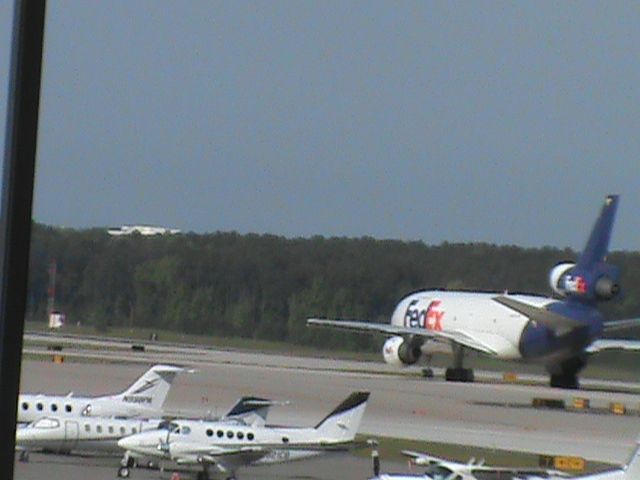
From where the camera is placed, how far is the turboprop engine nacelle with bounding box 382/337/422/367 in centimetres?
1688

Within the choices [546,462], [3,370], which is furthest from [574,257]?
[3,370]

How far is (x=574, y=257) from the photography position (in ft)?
44.0

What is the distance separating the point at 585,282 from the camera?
14.8 metres

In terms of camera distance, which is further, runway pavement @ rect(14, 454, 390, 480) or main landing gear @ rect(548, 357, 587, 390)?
main landing gear @ rect(548, 357, 587, 390)

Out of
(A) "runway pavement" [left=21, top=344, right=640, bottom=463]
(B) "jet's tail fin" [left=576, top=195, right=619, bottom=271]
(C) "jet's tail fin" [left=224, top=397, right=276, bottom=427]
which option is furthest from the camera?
(B) "jet's tail fin" [left=576, top=195, right=619, bottom=271]

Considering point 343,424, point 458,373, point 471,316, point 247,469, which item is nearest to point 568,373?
point 458,373

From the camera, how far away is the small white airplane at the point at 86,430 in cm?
862

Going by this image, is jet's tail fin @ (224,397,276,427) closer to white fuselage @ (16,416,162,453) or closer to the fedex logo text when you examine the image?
white fuselage @ (16,416,162,453)

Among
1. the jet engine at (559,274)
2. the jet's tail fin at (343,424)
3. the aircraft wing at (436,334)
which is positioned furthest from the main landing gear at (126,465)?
the aircraft wing at (436,334)

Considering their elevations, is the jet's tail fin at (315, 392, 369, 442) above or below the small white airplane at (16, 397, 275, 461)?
above

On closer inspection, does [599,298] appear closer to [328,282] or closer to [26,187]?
[328,282]

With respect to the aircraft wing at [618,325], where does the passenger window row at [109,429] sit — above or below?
below

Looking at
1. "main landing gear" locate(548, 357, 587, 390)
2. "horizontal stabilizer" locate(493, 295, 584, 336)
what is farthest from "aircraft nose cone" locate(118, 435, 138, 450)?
"main landing gear" locate(548, 357, 587, 390)

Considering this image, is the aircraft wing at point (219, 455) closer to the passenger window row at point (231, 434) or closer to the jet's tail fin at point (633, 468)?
the passenger window row at point (231, 434)
